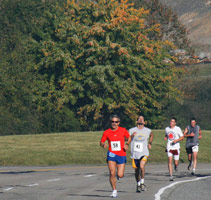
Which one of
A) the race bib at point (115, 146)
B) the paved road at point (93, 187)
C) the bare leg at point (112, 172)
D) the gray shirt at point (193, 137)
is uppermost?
the gray shirt at point (193, 137)

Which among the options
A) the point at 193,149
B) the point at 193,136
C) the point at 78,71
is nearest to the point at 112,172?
the point at 193,136

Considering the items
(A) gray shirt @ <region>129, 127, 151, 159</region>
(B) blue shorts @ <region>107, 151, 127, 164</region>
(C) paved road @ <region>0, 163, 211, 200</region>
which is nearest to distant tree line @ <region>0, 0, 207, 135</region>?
(C) paved road @ <region>0, 163, 211, 200</region>

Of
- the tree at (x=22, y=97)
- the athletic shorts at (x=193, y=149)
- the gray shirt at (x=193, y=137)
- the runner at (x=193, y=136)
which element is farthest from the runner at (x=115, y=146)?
the tree at (x=22, y=97)

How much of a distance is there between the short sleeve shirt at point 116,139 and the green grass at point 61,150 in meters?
15.1

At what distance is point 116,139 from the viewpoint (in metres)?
14.2

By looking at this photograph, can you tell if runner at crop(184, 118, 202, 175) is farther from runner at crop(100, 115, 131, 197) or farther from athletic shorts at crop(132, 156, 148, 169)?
runner at crop(100, 115, 131, 197)

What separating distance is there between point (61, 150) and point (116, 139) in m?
18.8

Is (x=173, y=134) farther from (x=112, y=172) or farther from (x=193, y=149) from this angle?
(x=112, y=172)

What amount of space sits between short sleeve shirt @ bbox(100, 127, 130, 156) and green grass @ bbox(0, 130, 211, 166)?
15081 millimetres

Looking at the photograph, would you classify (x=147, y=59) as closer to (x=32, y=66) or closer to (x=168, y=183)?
(x=32, y=66)

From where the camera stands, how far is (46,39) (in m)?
51.0

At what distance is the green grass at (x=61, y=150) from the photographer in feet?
97.5

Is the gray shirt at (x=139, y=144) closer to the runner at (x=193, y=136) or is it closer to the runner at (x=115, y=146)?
the runner at (x=115, y=146)

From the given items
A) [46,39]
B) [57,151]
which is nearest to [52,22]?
[46,39]
